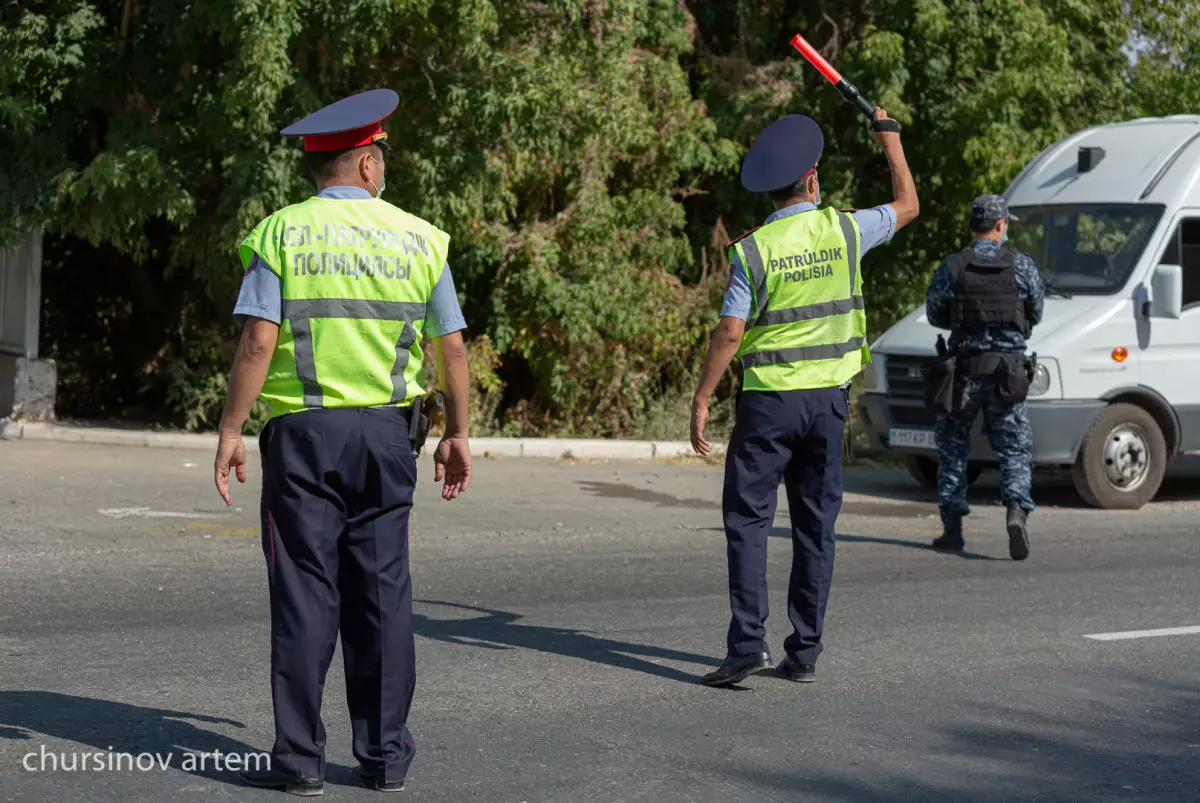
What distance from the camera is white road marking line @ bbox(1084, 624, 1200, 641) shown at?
287 inches

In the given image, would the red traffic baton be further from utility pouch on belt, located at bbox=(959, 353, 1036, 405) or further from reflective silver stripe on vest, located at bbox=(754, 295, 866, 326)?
utility pouch on belt, located at bbox=(959, 353, 1036, 405)

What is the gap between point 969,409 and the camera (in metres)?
9.76

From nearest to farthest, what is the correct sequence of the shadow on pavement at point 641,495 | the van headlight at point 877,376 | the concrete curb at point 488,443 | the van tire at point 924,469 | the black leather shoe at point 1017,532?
the black leather shoe at point 1017,532 < the shadow on pavement at point 641,495 < the van headlight at point 877,376 < the van tire at point 924,469 < the concrete curb at point 488,443

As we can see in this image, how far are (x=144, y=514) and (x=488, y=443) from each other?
14.4ft

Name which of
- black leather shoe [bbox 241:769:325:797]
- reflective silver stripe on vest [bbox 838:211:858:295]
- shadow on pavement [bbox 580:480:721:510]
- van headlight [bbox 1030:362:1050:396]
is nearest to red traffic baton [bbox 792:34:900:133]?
reflective silver stripe on vest [bbox 838:211:858:295]

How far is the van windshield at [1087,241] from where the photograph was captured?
480 inches

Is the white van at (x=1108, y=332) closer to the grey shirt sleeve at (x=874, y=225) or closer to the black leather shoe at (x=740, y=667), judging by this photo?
the grey shirt sleeve at (x=874, y=225)

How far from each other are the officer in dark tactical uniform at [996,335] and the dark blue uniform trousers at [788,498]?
Answer: 11.4 ft

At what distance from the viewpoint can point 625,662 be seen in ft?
21.7

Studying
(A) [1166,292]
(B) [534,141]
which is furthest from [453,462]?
(B) [534,141]

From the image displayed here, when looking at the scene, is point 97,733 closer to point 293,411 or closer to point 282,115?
point 293,411

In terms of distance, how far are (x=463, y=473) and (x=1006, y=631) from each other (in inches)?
133

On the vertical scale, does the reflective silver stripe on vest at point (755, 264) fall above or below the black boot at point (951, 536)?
above

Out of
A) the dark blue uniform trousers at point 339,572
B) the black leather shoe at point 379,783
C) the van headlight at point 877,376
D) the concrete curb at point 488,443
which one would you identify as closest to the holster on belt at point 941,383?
the van headlight at point 877,376
